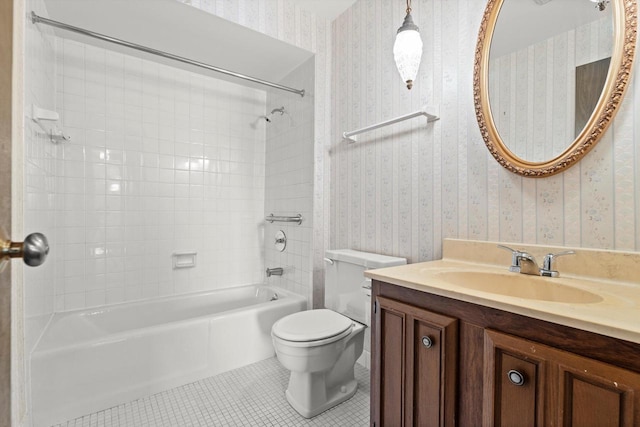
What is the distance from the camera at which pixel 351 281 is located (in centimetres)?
181

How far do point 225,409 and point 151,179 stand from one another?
1758mm

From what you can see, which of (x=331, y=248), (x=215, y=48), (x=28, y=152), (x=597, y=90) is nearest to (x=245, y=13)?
(x=215, y=48)

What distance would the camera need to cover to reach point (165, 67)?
2432mm

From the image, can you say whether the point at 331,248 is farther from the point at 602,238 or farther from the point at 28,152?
the point at 28,152

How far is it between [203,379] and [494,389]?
1677mm

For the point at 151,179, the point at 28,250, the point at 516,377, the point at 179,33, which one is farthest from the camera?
the point at 151,179

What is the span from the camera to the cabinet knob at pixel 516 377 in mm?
746

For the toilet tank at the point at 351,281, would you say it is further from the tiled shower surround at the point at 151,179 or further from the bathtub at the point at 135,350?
the tiled shower surround at the point at 151,179

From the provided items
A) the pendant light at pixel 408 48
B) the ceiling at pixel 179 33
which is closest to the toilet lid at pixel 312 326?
the pendant light at pixel 408 48

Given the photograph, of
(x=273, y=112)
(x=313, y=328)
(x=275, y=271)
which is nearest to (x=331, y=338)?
(x=313, y=328)

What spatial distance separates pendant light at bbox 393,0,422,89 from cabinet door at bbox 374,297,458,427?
3.41 feet

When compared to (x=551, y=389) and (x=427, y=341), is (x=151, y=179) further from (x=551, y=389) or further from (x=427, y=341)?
(x=551, y=389)

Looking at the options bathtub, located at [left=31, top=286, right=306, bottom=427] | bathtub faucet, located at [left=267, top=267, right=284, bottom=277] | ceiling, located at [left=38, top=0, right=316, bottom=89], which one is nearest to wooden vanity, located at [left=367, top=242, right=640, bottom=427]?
bathtub, located at [left=31, top=286, right=306, bottom=427]

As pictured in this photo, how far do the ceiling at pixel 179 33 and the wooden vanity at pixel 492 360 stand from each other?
1889mm
